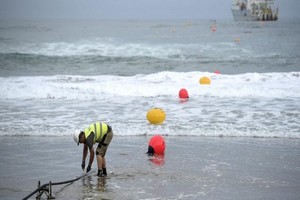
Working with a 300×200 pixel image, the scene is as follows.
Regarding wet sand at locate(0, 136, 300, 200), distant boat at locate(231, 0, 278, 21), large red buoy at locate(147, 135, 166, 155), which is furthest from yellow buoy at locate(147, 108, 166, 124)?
distant boat at locate(231, 0, 278, 21)

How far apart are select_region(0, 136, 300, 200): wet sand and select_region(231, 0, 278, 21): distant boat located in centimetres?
12147

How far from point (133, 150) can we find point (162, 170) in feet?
5.78

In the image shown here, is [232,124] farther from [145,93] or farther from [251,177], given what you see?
[145,93]

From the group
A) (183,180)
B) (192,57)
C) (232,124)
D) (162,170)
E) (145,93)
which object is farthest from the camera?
(192,57)

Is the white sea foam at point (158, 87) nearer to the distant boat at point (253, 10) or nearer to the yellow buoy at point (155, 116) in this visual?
the yellow buoy at point (155, 116)

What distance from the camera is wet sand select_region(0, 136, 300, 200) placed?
806cm

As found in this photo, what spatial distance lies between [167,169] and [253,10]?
410ft

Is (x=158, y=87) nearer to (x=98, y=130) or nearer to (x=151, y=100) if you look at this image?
(x=151, y=100)

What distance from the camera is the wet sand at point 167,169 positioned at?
8.06 metres

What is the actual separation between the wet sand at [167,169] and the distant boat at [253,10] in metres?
121

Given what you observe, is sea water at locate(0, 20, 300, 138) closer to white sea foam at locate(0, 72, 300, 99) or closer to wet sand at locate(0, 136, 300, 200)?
white sea foam at locate(0, 72, 300, 99)

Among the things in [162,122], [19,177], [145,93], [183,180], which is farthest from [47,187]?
[145,93]

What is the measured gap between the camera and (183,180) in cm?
876

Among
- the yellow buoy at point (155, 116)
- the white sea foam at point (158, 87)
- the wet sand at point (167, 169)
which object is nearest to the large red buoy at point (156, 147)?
the wet sand at point (167, 169)
